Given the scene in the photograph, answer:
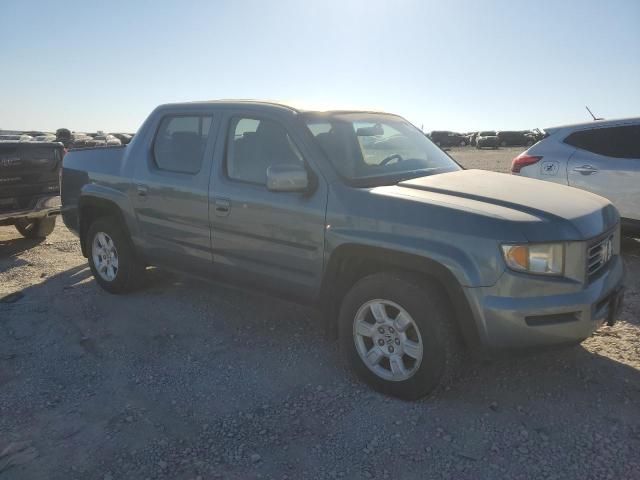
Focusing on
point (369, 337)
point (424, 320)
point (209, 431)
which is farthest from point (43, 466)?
point (424, 320)

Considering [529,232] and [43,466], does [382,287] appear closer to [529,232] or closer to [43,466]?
[529,232]

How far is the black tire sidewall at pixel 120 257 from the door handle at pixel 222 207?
1.49 meters

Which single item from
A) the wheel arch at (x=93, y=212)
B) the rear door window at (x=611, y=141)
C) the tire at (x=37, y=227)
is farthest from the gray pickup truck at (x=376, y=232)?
the tire at (x=37, y=227)

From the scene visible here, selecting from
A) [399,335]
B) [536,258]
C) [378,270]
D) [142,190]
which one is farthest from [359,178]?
[142,190]

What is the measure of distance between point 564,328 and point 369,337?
3.71 ft

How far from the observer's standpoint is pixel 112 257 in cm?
533

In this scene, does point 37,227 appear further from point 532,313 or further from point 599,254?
point 599,254

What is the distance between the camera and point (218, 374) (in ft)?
12.2

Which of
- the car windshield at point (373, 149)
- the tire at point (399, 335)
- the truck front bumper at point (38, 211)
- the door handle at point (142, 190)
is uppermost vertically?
the car windshield at point (373, 149)

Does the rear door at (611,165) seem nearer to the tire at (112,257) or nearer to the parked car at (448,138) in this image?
the tire at (112,257)

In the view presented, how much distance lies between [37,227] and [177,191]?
4805 millimetres

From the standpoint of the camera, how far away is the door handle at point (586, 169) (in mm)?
6297

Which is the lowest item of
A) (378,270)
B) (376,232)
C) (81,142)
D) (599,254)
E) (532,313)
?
(532,313)

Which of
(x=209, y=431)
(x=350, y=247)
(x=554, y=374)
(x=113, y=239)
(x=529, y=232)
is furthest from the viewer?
(x=113, y=239)
